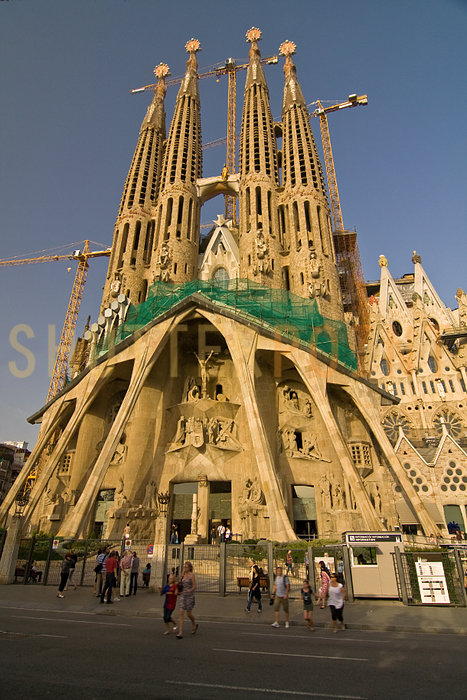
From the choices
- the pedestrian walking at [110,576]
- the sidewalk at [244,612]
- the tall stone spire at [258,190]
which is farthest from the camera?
the tall stone spire at [258,190]

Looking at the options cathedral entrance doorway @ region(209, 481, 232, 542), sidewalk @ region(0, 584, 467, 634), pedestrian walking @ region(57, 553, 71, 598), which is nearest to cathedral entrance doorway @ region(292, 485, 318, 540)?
cathedral entrance doorway @ region(209, 481, 232, 542)

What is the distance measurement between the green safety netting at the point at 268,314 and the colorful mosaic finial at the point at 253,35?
38589mm

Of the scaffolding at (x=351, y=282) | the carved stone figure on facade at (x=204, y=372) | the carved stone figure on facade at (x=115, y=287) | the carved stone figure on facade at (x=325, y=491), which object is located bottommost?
the carved stone figure on facade at (x=325, y=491)

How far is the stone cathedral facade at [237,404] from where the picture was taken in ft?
72.0

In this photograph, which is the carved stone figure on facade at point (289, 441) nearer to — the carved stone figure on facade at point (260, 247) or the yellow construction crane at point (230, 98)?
the carved stone figure on facade at point (260, 247)

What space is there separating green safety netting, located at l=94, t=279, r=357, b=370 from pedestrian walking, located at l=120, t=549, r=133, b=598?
15.0 m

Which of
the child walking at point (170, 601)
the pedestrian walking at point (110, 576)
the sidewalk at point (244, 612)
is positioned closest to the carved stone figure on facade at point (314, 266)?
the sidewalk at point (244, 612)

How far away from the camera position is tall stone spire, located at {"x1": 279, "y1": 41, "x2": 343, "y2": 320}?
29.2 meters

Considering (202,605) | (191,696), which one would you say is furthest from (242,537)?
(191,696)

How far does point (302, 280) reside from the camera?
3008cm

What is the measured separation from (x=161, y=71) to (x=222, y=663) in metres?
57.8

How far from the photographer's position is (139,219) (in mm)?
35969

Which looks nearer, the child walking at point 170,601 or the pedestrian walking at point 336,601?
the child walking at point 170,601

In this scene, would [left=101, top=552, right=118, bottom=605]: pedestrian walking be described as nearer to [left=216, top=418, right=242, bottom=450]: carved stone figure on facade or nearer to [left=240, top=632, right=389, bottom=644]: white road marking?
[left=240, top=632, right=389, bottom=644]: white road marking
